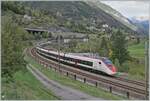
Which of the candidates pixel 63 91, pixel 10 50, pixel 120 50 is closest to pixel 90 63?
pixel 63 91

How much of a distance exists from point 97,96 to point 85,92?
7.26 ft

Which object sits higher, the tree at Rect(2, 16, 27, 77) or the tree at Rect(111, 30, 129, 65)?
the tree at Rect(2, 16, 27, 77)

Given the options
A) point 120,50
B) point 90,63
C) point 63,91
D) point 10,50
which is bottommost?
point 63,91

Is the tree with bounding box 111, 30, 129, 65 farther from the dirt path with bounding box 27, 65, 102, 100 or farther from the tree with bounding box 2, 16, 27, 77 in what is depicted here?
the tree with bounding box 2, 16, 27, 77

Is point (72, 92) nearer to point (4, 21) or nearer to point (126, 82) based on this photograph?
point (4, 21)

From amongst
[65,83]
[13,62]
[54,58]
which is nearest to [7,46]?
[13,62]

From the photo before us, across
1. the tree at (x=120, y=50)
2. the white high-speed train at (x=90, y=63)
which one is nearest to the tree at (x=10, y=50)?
the white high-speed train at (x=90, y=63)

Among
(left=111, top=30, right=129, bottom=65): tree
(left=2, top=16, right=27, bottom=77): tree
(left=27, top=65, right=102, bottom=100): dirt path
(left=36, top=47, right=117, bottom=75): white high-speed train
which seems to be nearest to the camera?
(left=2, top=16, right=27, bottom=77): tree

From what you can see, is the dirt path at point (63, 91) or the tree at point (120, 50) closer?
the dirt path at point (63, 91)

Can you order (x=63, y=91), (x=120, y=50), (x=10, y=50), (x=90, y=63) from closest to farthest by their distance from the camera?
(x=10, y=50), (x=63, y=91), (x=90, y=63), (x=120, y=50)

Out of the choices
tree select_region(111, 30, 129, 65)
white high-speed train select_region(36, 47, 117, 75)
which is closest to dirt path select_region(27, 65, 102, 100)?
white high-speed train select_region(36, 47, 117, 75)

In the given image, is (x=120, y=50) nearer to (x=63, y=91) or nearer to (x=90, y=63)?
(x=90, y=63)

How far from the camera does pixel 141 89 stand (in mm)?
34500

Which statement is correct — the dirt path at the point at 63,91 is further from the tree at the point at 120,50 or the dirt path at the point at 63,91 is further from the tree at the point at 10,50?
the tree at the point at 120,50
